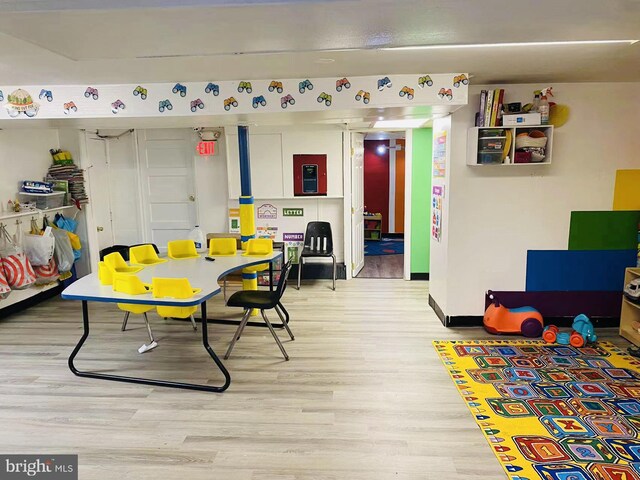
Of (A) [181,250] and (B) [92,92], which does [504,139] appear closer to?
(A) [181,250]

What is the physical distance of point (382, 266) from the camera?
7562mm

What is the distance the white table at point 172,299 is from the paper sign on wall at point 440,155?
2058 mm

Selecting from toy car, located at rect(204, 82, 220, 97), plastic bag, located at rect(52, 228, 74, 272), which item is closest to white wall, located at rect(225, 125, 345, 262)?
plastic bag, located at rect(52, 228, 74, 272)

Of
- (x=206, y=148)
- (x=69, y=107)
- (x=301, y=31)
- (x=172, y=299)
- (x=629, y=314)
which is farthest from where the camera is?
(x=206, y=148)

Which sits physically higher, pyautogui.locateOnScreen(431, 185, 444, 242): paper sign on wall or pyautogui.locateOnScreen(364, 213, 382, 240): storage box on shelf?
pyautogui.locateOnScreen(431, 185, 444, 242): paper sign on wall

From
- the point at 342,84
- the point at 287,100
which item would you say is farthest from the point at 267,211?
the point at 342,84

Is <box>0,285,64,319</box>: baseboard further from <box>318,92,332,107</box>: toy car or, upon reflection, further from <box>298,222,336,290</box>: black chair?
<box>318,92,332,107</box>: toy car

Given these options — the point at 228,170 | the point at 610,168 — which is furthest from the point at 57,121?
the point at 610,168

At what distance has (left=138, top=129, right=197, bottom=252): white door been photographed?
6.84 m

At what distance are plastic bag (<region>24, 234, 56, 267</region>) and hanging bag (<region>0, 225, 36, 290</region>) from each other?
0.09m

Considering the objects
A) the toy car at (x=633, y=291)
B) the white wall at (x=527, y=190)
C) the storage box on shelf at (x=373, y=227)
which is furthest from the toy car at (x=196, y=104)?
the storage box on shelf at (x=373, y=227)

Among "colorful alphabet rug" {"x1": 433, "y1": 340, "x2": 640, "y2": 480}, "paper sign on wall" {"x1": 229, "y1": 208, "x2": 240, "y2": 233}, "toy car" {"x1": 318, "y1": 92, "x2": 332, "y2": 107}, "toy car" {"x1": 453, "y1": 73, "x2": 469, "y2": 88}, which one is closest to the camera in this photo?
"colorful alphabet rug" {"x1": 433, "y1": 340, "x2": 640, "y2": 480}

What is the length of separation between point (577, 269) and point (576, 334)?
767mm

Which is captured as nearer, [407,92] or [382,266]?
[407,92]
